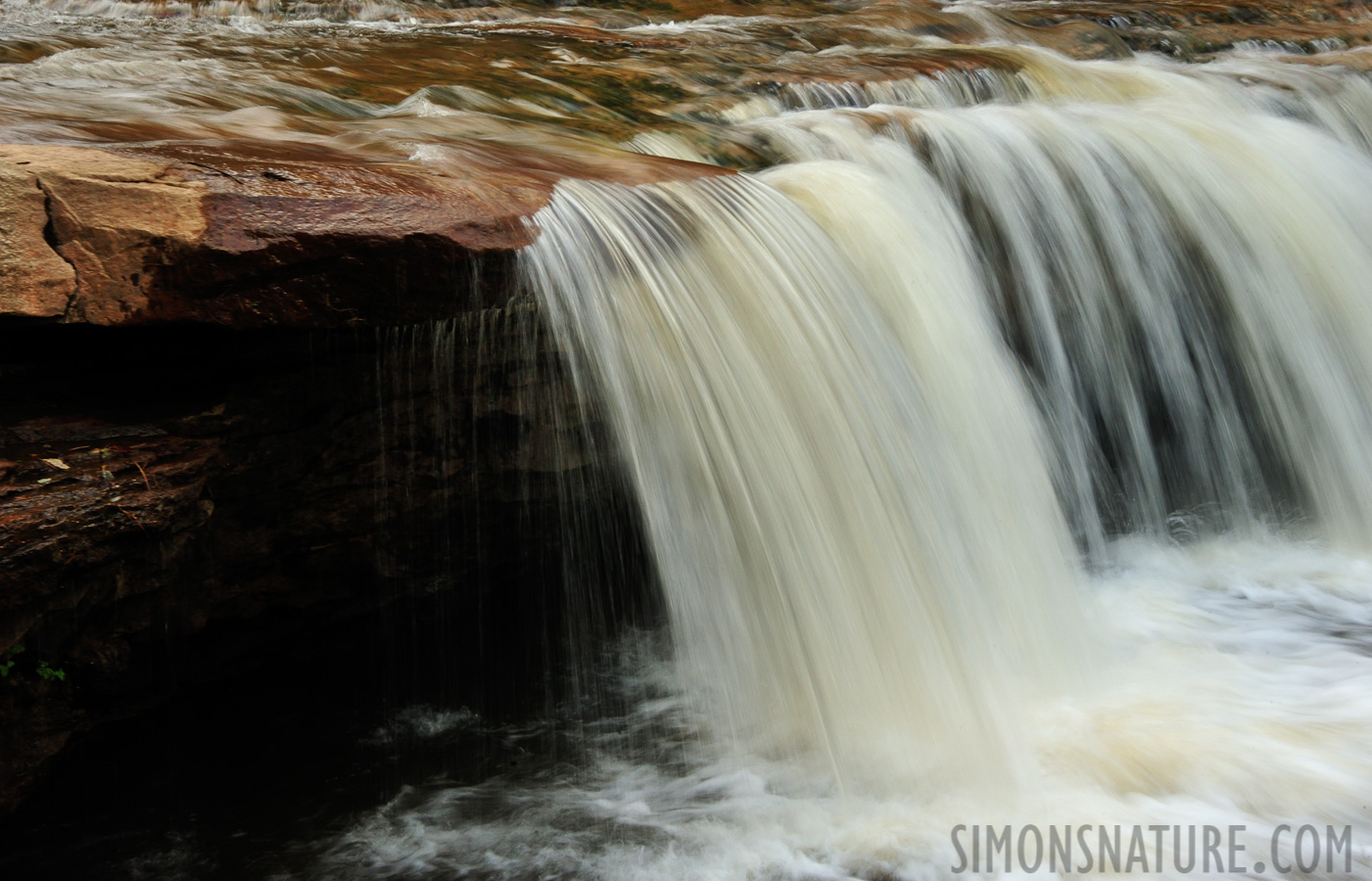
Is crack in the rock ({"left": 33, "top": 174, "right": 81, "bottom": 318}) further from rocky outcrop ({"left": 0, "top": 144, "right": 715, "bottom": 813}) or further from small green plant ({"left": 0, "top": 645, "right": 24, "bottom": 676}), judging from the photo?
small green plant ({"left": 0, "top": 645, "right": 24, "bottom": 676})

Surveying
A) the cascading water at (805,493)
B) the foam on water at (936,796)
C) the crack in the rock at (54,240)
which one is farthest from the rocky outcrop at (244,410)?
the foam on water at (936,796)

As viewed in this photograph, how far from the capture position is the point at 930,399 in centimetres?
392

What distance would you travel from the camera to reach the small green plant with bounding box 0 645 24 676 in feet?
9.23

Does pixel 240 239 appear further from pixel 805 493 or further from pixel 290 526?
pixel 805 493

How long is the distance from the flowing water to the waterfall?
16 millimetres

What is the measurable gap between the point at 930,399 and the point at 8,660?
3.28 metres

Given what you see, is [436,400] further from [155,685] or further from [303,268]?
[155,685]

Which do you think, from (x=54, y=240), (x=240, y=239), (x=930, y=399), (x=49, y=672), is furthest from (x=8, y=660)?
(x=930, y=399)

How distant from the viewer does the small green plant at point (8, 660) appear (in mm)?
2812

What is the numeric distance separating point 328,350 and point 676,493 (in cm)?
132

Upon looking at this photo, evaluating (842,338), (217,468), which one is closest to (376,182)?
(217,468)

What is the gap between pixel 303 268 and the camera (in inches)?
117

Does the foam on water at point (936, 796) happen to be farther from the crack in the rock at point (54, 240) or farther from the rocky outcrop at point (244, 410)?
the crack in the rock at point (54, 240)

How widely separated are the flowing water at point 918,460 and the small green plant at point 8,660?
783mm
